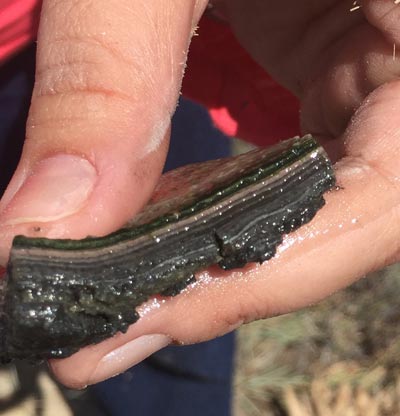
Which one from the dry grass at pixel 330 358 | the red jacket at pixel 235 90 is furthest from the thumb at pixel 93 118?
the dry grass at pixel 330 358

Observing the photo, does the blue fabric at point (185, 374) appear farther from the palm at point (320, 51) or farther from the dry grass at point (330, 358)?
the palm at point (320, 51)

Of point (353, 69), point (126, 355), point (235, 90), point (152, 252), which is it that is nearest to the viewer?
point (152, 252)

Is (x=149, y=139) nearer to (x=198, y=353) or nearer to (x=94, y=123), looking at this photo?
(x=94, y=123)

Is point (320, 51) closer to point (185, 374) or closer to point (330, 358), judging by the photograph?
point (185, 374)

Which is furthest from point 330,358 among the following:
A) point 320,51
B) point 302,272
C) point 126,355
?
point 126,355

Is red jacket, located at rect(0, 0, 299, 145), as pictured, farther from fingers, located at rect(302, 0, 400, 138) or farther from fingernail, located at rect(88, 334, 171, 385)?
fingernail, located at rect(88, 334, 171, 385)

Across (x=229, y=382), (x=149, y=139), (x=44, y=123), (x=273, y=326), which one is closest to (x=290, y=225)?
(x=149, y=139)
